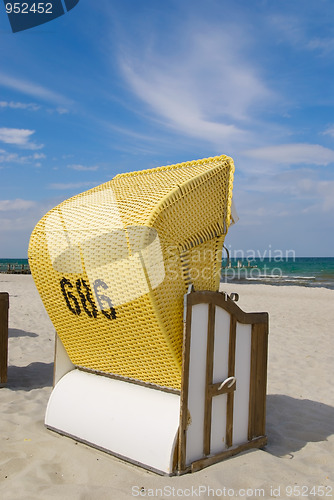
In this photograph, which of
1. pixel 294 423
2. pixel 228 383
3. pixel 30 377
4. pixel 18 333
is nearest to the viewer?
pixel 228 383

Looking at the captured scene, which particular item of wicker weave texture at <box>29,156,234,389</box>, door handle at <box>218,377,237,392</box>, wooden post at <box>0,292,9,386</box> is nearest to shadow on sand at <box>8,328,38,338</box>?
wooden post at <box>0,292,9,386</box>

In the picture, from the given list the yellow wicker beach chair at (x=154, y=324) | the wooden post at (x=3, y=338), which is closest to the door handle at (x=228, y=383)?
the yellow wicker beach chair at (x=154, y=324)

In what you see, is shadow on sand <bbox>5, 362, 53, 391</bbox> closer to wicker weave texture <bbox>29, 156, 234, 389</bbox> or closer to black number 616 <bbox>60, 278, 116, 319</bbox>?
wicker weave texture <bbox>29, 156, 234, 389</bbox>

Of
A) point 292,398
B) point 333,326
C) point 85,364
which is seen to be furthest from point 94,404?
point 333,326

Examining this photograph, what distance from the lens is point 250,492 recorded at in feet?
9.48

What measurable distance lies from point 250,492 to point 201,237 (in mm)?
1692

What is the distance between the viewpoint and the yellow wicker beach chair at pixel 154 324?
306 cm

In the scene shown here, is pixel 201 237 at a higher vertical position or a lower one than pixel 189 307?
higher

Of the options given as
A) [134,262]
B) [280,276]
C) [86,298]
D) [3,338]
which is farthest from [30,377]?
[280,276]

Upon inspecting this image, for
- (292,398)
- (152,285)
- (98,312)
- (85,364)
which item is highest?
(152,285)

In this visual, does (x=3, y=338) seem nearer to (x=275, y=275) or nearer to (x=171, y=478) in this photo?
(x=171, y=478)

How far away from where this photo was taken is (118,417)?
3.42 metres

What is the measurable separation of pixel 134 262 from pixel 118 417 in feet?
4.04

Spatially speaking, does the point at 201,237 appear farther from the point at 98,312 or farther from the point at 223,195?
Result: the point at 98,312
